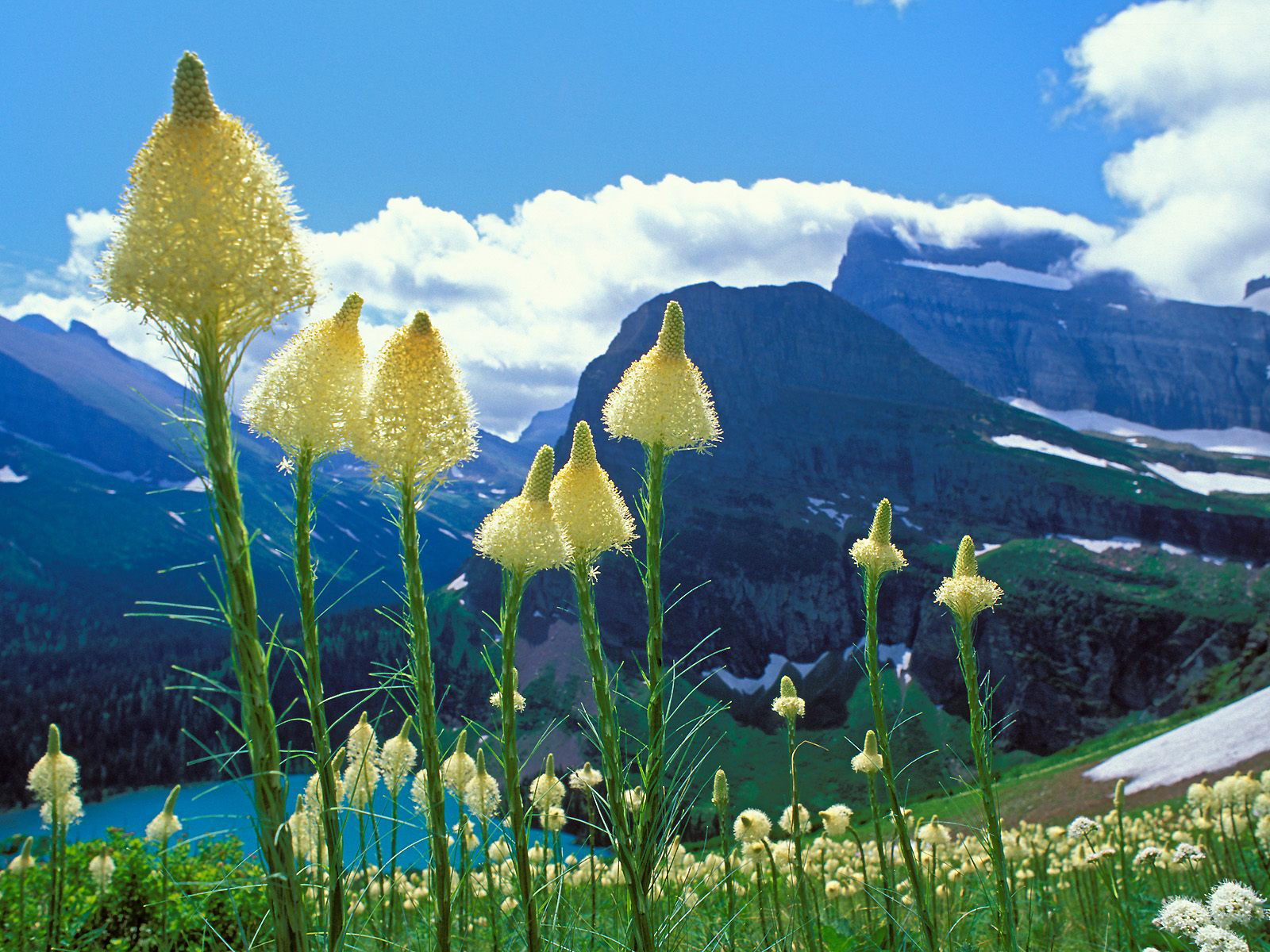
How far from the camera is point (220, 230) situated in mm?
2416

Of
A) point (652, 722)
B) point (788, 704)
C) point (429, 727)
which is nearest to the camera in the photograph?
point (429, 727)

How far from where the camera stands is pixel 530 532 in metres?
3.58

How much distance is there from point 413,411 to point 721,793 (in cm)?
420

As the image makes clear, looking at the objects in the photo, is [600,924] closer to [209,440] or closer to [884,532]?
[884,532]

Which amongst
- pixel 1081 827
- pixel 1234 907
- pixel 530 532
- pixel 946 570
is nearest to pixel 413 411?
pixel 530 532

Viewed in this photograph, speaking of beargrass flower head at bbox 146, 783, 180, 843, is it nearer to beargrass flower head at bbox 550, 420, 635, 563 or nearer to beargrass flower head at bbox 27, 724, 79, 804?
beargrass flower head at bbox 27, 724, 79, 804

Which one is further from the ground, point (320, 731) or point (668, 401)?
point (668, 401)

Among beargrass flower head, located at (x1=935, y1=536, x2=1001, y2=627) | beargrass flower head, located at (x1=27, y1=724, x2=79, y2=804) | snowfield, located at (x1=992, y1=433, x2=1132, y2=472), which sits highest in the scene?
snowfield, located at (x1=992, y1=433, x2=1132, y2=472)

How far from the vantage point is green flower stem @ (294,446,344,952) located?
242 centimetres

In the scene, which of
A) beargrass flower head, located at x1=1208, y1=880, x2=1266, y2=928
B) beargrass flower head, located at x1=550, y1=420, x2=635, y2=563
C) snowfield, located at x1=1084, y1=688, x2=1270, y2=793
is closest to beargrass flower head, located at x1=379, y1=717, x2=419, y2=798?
beargrass flower head, located at x1=550, y1=420, x2=635, y2=563

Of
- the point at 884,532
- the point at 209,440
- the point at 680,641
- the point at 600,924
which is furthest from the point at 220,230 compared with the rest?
the point at 680,641

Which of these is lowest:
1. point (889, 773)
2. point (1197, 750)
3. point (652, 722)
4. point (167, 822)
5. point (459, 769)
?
point (1197, 750)

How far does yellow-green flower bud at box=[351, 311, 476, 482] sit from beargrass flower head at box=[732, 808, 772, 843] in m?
5.81

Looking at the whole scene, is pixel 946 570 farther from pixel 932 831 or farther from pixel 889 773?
pixel 889 773
